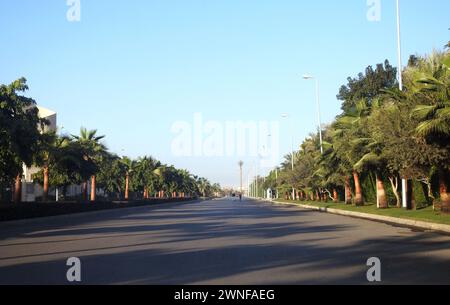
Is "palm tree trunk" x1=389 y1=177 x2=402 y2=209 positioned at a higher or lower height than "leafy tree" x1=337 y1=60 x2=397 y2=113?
lower

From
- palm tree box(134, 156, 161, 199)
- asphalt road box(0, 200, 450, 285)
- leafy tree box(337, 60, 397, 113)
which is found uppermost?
leafy tree box(337, 60, 397, 113)

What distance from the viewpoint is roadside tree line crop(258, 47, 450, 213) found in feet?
82.2

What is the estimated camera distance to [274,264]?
12703mm

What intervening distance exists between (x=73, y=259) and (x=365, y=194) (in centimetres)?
4411

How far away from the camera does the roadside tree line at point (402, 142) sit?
82.2 ft

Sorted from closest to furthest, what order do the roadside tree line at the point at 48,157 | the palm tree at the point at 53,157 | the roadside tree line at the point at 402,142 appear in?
the roadside tree line at the point at 402,142
the roadside tree line at the point at 48,157
the palm tree at the point at 53,157

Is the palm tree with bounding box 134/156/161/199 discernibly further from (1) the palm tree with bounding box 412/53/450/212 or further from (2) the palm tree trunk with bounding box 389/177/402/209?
(1) the palm tree with bounding box 412/53/450/212

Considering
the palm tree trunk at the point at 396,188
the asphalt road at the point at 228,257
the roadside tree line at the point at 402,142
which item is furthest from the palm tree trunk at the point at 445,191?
the palm tree trunk at the point at 396,188

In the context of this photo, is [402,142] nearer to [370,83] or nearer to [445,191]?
[445,191]
